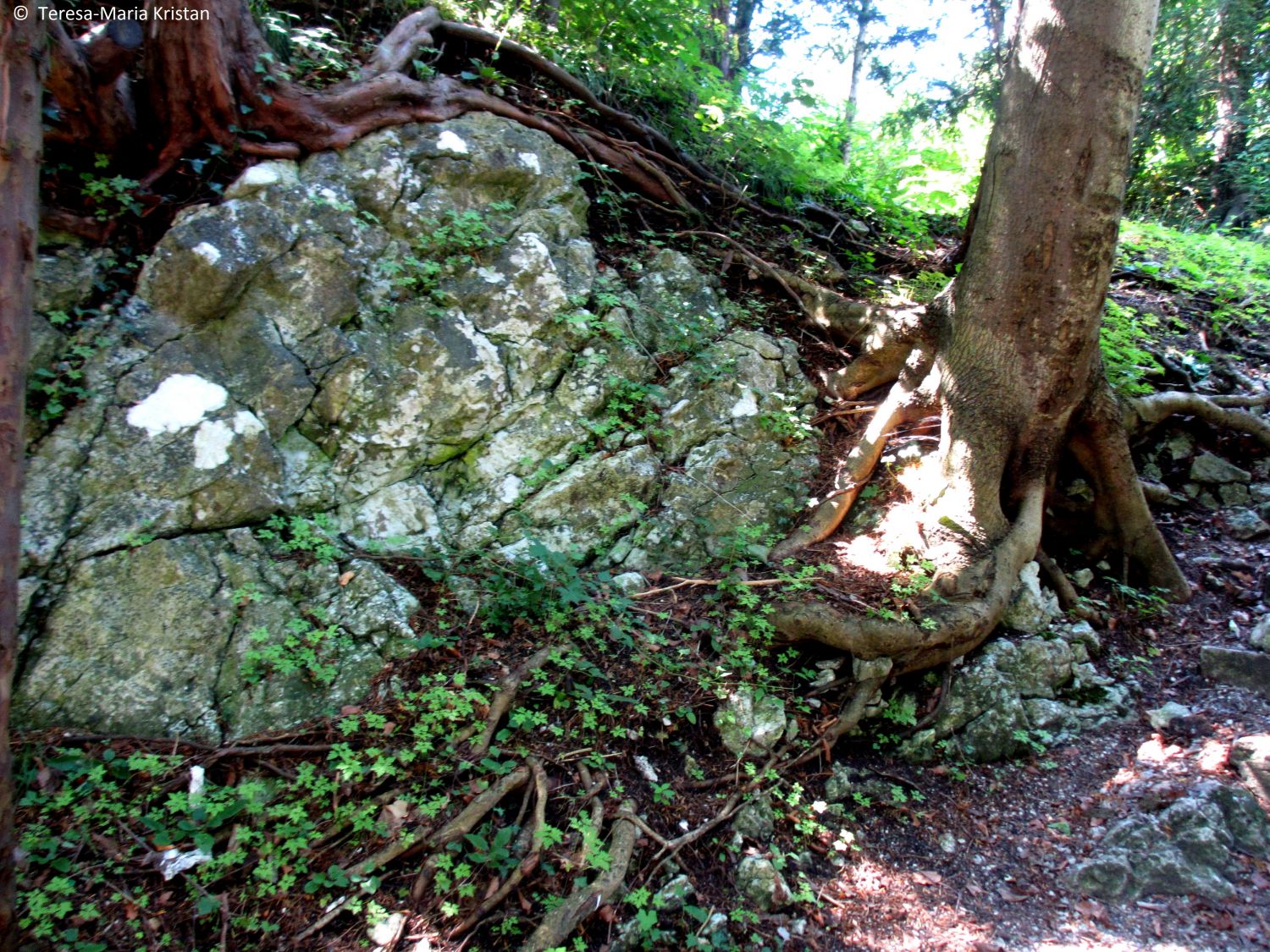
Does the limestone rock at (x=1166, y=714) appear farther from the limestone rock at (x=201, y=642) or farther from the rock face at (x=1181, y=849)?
the limestone rock at (x=201, y=642)

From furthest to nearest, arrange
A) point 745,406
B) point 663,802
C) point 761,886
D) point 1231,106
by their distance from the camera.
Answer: point 1231,106 < point 745,406 < point 663,802 < point 761,886

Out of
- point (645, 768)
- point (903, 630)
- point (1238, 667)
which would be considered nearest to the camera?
point (645, 768)

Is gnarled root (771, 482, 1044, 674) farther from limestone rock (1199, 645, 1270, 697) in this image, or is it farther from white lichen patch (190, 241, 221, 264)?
white lichen patch (190, 241, 221, 264)

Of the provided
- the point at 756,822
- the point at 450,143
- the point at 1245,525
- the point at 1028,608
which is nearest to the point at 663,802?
the point at 756,822

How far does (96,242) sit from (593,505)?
348 cm

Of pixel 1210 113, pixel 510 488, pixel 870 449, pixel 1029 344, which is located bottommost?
pixel 510 488

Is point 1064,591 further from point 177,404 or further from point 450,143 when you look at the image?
point 177,404

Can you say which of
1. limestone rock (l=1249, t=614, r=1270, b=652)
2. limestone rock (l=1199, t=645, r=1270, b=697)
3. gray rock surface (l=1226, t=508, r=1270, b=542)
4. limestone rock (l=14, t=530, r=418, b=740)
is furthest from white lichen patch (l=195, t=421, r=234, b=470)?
gray rock surface (l=1226, t=508, r=1270, b=542)

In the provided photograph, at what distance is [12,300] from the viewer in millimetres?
2217

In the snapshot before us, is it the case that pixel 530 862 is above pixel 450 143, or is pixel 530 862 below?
below

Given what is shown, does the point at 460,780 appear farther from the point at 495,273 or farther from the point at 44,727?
the point at 495,273

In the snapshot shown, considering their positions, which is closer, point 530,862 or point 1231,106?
point 530,862

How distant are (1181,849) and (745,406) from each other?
11.7 feet

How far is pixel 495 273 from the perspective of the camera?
5.35 m
